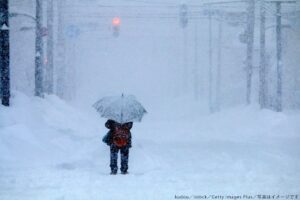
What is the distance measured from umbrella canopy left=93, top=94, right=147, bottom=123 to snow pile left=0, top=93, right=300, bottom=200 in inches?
48.4

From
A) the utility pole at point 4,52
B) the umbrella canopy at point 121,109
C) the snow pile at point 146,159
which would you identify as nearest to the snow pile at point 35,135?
the snow pile at point 146,159

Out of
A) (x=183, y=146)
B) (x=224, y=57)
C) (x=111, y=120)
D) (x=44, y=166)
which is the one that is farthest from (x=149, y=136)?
(x=224, y=57)

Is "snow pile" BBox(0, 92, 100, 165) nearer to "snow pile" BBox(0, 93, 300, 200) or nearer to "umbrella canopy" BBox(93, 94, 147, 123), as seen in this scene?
"snow pile" BBox(0, 93, 300, 200)

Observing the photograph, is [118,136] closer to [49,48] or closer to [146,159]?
[146,159]

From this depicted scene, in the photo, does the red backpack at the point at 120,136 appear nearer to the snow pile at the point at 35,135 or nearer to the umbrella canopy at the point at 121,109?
the umbrella canopy at the point at 121,109

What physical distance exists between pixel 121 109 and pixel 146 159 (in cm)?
453

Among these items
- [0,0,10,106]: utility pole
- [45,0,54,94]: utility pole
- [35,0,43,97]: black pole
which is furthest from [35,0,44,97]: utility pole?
[0,0,10,106]: utility pole

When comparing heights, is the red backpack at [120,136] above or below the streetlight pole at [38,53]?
below

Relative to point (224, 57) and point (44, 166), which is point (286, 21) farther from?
point (44, 166)

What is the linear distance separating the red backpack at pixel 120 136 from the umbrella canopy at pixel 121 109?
54 centimetres

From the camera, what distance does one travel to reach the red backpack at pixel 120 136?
A: 1251 cm

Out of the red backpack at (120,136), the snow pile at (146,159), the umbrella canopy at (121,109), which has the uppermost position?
the umbrella canopy at (121,109)

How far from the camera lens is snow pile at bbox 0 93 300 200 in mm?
10438

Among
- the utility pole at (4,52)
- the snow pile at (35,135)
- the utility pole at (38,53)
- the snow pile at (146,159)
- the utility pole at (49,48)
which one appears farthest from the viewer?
the utility pole at (49,48)
